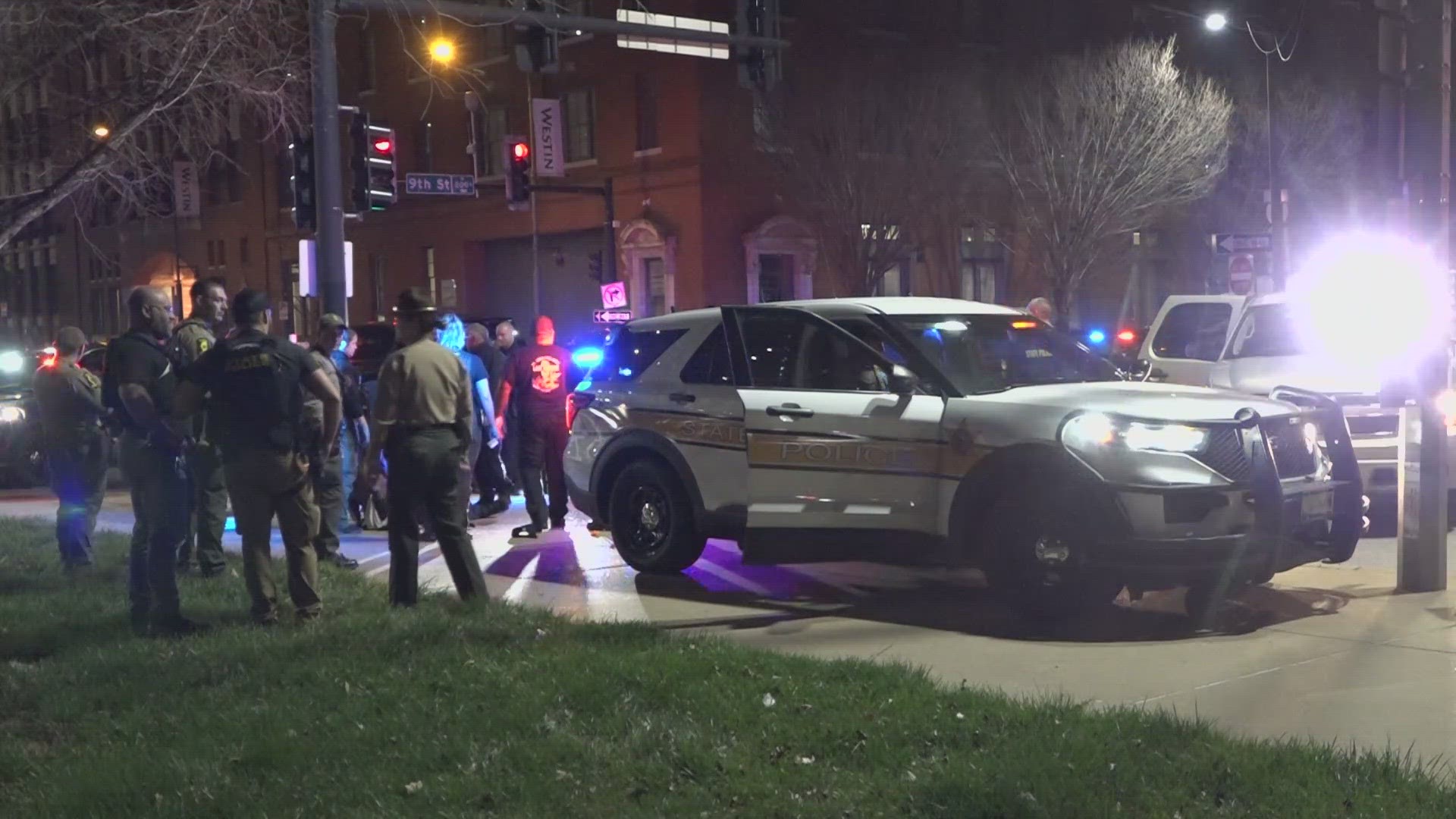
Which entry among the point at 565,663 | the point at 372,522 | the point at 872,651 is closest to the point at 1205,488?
the point at 872,651

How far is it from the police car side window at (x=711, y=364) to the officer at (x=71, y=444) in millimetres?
4100

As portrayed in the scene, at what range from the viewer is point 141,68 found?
1599cm

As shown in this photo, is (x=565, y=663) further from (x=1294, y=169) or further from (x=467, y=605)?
(x=1294, y=169)

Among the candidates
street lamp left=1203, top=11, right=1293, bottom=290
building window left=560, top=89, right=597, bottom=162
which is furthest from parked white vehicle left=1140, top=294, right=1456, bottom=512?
building window left=560, top=89, right=597, bottom=162

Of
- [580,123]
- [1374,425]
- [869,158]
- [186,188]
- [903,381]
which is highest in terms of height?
[580,123]

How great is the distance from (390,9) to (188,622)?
280 inches

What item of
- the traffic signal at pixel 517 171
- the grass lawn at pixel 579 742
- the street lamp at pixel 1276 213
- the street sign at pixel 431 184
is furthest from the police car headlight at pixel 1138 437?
the street lamp at pixel 1276 213

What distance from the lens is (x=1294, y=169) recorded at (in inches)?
1471

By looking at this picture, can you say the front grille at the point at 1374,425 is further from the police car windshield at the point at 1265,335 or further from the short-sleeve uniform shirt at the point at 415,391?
the short-sleeve uniform shirt at the point at 415,391

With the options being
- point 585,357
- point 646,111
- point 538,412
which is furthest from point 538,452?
point 646,111

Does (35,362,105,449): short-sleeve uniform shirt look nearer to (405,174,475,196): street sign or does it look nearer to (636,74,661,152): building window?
(405,174,475,196): street sign

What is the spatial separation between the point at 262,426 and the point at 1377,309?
7220 mm

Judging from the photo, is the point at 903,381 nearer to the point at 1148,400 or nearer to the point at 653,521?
the point at 1148,400

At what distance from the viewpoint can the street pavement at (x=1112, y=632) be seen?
6.57m
